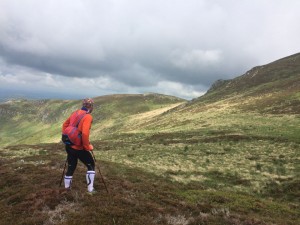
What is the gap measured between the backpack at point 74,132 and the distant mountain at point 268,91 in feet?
194

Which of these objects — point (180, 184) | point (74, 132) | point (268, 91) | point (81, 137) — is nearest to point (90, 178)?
point (81, 137)

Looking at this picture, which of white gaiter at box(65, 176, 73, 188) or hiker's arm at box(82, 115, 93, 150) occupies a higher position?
hiker's arm at box(82, 115, 93, 150)

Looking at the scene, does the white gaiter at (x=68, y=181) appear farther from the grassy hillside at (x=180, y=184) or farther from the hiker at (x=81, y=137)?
the grassy hillside at (x=180, y=184)

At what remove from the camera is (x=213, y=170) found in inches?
1134

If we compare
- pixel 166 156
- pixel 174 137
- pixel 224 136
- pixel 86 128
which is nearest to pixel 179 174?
pixel 166 156

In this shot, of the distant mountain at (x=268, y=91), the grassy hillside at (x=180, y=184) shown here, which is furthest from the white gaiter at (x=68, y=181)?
the distant mountain at (x=268, y=91)

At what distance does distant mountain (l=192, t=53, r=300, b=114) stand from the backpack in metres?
59.0

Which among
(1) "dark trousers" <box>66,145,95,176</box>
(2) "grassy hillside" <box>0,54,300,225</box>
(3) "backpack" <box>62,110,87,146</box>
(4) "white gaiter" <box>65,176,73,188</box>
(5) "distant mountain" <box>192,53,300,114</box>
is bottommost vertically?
(2) "grassy hillside" <box>0,54,300,225</box>

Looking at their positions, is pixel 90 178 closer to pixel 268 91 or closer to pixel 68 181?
pixel 68 181

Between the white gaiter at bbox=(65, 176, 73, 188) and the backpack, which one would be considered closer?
the backpack

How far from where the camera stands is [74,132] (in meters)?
14.2

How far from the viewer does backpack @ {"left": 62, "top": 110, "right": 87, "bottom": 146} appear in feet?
46.5

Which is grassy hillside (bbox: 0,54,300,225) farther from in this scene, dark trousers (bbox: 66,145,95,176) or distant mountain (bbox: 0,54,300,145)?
distant mountain (bbox: 0,54,300,145)

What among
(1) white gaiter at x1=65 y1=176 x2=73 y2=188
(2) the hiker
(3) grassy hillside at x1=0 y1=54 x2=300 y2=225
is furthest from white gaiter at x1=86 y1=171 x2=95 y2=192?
(1) white gaiter at x1=65 y1=176 x2=73 y2=188
